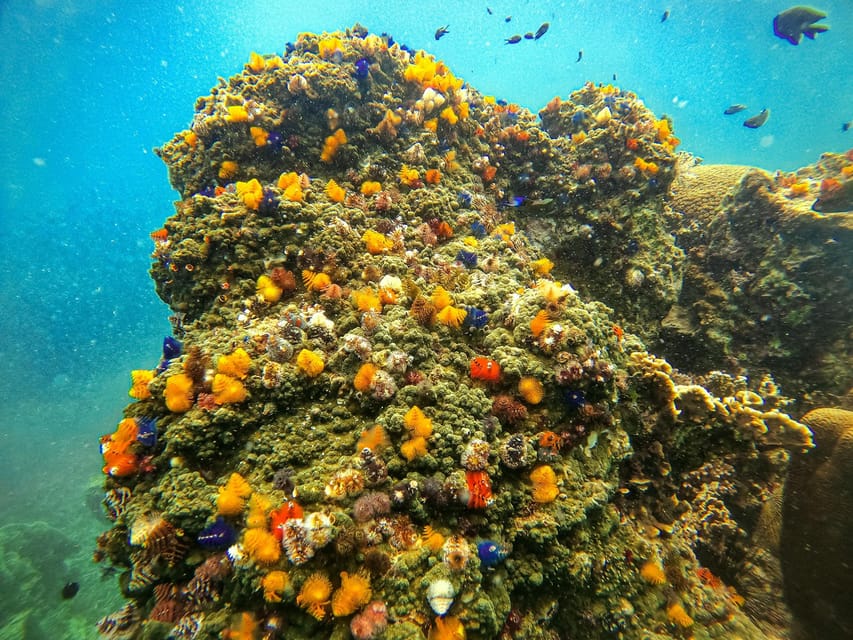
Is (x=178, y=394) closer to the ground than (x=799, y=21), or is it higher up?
closer to the ground

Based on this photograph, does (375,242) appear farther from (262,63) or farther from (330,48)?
(262,63)

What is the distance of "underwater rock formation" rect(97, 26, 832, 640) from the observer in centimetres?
304

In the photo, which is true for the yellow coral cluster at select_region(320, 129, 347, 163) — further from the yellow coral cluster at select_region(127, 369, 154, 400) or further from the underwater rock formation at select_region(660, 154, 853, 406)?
the underwater rock formation at select_region(660, 154, 853, 406)

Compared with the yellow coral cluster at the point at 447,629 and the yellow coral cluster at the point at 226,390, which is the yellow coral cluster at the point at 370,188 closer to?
the yellow coral cluster at the point at 226,390

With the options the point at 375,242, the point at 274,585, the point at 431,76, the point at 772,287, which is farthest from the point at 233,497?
the point at 772,287

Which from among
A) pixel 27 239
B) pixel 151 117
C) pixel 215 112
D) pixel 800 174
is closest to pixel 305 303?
pixel 215 112

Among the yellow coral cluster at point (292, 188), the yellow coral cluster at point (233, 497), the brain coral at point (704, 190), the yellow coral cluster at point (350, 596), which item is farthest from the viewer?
the brain coral at point (704, 190)

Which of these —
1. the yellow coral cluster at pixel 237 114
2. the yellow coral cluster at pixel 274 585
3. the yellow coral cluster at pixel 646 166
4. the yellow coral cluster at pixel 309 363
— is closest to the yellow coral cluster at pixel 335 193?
the yellow coral cluster at pixel 237 114

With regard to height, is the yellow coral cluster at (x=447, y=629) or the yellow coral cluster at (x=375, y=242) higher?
the yellow coral cluster at (x=375, y=242)

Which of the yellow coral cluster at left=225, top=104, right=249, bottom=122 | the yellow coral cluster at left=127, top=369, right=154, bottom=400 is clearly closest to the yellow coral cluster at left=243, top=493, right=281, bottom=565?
the yellow coral cluster at left=127, top=369, right=154, bottom=400

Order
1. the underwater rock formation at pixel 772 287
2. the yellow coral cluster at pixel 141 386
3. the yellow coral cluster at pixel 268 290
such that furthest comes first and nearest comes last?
the underwater rock formation at pixel 772 287 → the yellow coral cluster at pixel 268 290 → the yellow coral cluster at pixel 141 386

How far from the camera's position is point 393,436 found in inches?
143

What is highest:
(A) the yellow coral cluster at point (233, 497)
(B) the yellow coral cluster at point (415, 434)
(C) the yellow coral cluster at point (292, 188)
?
(C) the yellow coral cluster at point (292, 188)

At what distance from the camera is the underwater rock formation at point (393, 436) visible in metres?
3.04
